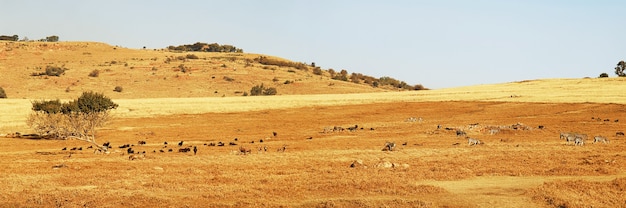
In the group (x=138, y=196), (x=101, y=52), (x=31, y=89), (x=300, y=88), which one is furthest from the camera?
(x=101, y=52)

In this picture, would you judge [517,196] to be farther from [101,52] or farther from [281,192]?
[101,52]

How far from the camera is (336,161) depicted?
33.8m

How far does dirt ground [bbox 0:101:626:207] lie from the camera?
22531 mm

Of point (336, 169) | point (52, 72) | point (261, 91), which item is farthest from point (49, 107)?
point (52, 72)

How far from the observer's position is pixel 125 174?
1158 inches

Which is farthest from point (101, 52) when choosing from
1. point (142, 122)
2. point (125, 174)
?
point (125, 174)

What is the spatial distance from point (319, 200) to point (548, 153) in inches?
706

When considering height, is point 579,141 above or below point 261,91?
below

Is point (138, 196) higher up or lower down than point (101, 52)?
lower down

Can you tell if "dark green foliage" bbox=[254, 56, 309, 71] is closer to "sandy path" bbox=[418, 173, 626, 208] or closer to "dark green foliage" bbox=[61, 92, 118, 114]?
"dark green foliage" bbox=[61, 92, 118, 114]

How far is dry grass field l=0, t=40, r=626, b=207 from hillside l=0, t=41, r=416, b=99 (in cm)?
3391

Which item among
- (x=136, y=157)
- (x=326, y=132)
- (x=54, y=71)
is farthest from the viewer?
(x=54, y=71)

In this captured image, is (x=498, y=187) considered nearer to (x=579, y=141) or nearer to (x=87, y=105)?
(x=579, y=141)

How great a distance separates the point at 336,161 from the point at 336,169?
3.60 meters
